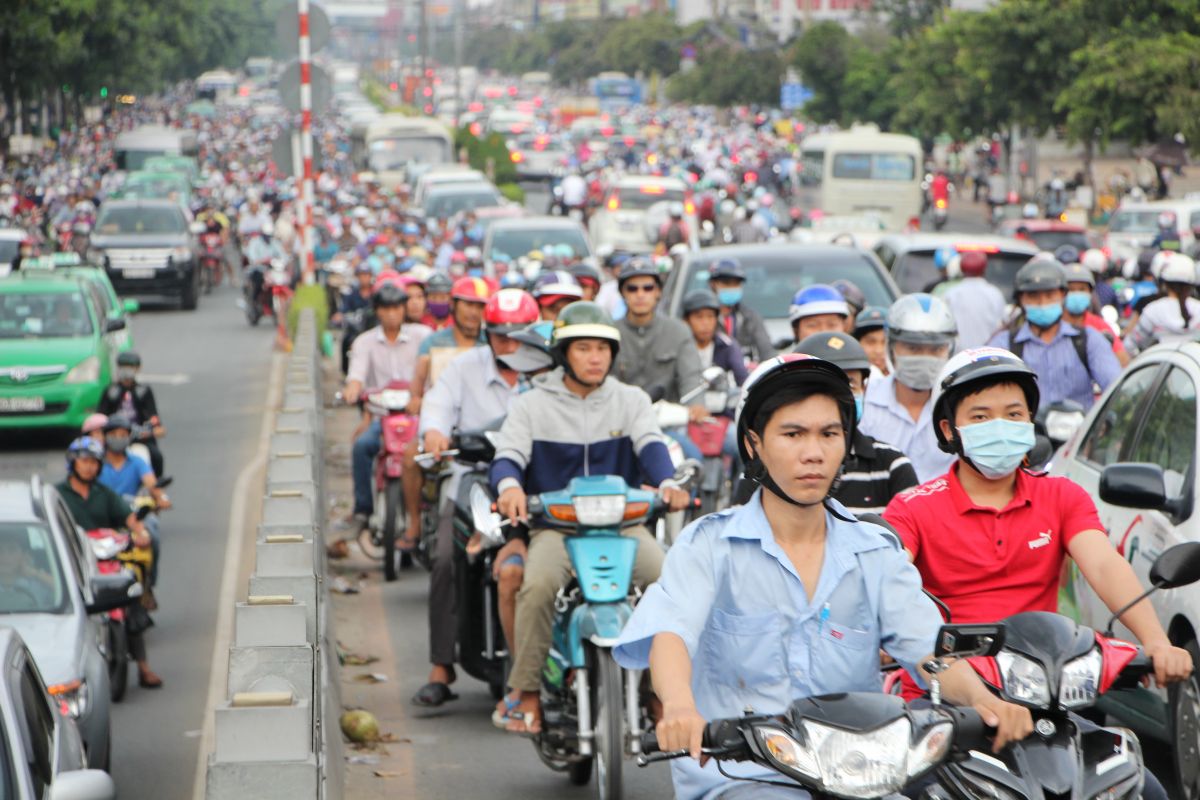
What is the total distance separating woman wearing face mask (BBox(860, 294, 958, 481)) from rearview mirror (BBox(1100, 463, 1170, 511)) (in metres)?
1.31

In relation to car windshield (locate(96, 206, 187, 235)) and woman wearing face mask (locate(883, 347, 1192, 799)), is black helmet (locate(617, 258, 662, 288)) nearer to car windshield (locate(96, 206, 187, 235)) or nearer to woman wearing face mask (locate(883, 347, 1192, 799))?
woman wearing face mask (locate(883, 347, 1192, 799))

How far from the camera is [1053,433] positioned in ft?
27.8

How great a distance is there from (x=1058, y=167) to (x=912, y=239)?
5357 centimetres

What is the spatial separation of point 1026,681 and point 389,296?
→ 977 cm

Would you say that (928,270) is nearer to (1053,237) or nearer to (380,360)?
(380,360)

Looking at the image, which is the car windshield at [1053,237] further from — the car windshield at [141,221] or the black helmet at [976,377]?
the black helmet at [976,377]

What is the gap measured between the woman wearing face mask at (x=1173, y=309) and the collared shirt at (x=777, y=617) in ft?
30.2

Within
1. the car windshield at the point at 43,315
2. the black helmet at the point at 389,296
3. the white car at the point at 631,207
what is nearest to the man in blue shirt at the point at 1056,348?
the black helmet at the point at 389,296

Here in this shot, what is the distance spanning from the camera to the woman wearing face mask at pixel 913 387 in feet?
24.5

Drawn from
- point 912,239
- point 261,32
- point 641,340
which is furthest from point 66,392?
point 261,32

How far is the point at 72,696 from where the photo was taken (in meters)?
7.87

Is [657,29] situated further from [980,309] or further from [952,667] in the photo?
[952,667]

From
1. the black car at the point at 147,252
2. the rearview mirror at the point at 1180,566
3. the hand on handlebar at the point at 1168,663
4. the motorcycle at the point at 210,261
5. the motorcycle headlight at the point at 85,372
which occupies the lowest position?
the motorcycle at the point at 210,261

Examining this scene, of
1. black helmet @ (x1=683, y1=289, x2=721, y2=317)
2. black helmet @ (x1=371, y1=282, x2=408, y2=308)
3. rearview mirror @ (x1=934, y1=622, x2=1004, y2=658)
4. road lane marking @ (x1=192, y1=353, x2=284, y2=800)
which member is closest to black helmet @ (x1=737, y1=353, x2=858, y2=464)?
rearview mirror @ (x1=934, y1=622, x2=1004, y2=658)
